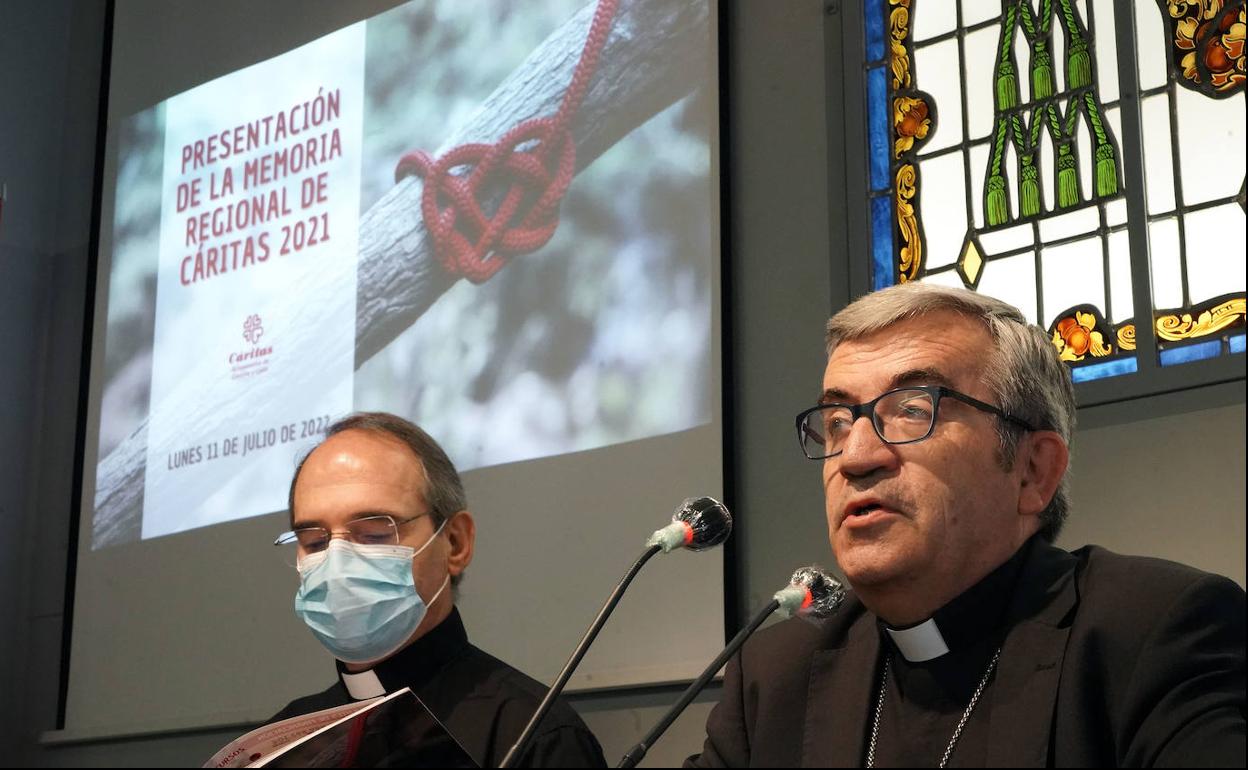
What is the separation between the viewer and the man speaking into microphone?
212 cm

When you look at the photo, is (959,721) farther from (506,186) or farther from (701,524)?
(506,186)

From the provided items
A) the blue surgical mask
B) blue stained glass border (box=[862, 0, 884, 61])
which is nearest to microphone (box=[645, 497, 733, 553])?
the blue surgical mask

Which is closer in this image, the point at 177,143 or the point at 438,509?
the point at 438,509

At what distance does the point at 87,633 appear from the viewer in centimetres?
536

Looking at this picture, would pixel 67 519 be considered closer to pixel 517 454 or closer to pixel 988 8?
pixel 517 454

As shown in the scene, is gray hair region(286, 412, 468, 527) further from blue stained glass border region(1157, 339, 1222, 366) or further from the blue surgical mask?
blue stained glass border region(1157, 339, 1222, 366)

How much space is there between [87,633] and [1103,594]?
4104 mm

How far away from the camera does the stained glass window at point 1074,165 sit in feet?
11.3

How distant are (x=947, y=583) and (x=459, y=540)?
128 centimetres

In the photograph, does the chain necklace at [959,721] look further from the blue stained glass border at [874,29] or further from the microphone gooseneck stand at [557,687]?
the blue stained glass border at [874,29]

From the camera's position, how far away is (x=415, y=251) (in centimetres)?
478

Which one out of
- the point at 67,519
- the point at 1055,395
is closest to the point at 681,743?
the point at 1055,395

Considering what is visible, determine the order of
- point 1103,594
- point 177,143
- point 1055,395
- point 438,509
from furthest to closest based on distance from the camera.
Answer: point 177,143 < point 438,509 < point 1055,395 < point 1103,594

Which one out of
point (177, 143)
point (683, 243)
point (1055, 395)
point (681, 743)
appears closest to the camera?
point (1055, 395)
